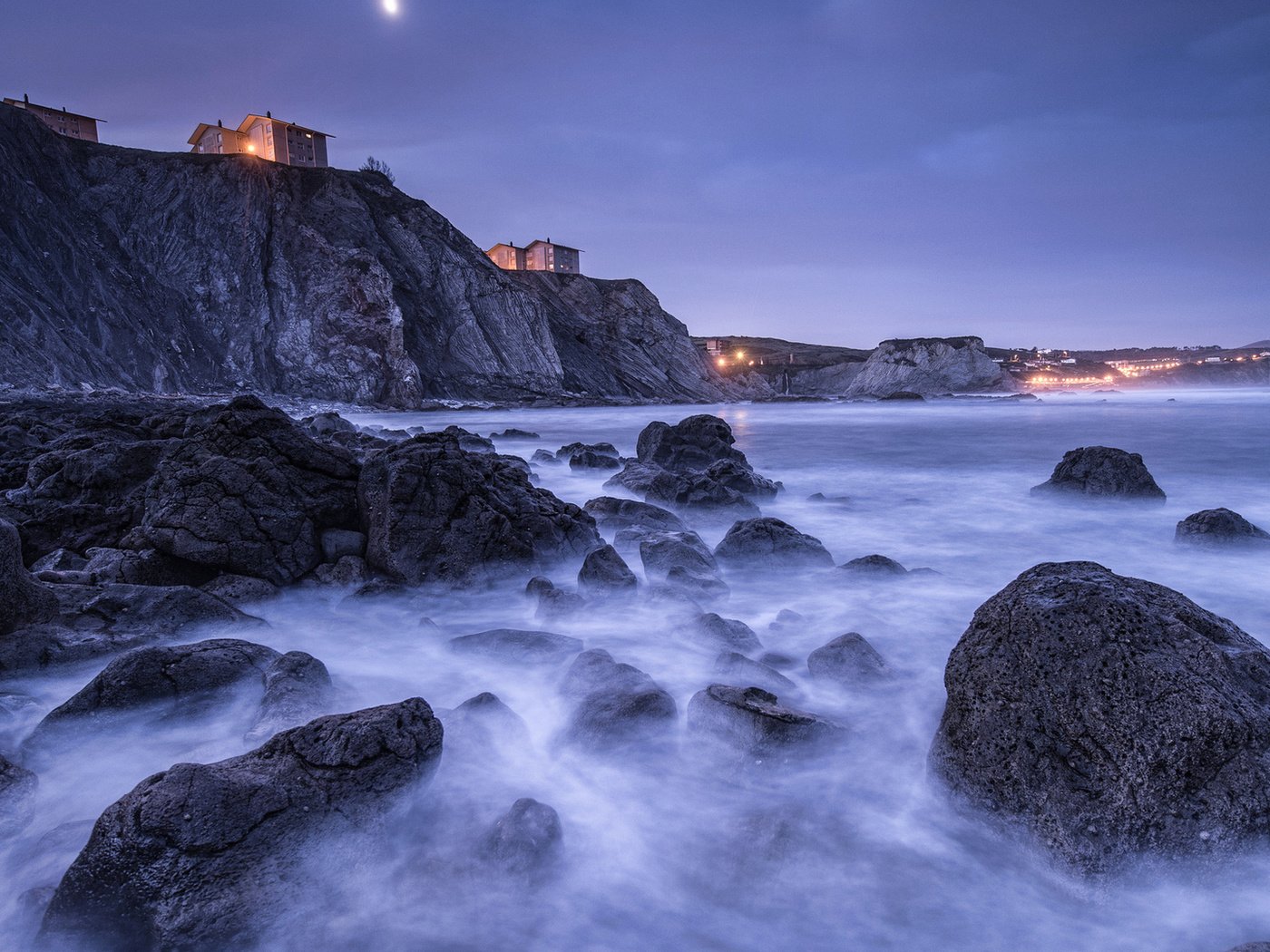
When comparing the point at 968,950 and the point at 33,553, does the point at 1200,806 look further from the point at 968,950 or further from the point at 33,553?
the point at 33,553

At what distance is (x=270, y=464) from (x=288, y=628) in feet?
3.98

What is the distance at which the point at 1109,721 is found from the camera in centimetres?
197

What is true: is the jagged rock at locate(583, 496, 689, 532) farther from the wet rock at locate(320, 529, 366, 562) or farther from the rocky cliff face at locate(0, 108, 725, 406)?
the rocky cliff face at locate(0, 108, 725, 406)

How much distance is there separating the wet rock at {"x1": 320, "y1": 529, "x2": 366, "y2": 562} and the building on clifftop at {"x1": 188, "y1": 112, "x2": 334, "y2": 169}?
44.6 metres

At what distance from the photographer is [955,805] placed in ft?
7.46

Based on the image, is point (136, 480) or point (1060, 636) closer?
point (1060, 636)

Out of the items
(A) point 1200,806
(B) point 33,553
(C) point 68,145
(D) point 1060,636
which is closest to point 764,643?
(D) point 1060,636

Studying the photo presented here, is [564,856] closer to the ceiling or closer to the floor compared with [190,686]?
closer to the floor

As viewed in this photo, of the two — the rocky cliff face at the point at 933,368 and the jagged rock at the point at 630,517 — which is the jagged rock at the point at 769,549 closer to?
the jagged rock at the point at 630,517

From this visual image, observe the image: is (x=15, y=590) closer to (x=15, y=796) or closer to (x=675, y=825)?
(x=15, y=796)

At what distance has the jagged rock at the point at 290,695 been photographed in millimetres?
2652

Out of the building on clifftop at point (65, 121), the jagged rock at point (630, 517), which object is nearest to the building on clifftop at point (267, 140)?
the building on clifftop at point (65, 121)

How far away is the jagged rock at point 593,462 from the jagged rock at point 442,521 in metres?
5.55

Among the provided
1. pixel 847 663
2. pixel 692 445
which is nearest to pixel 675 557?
pixel 847 663
